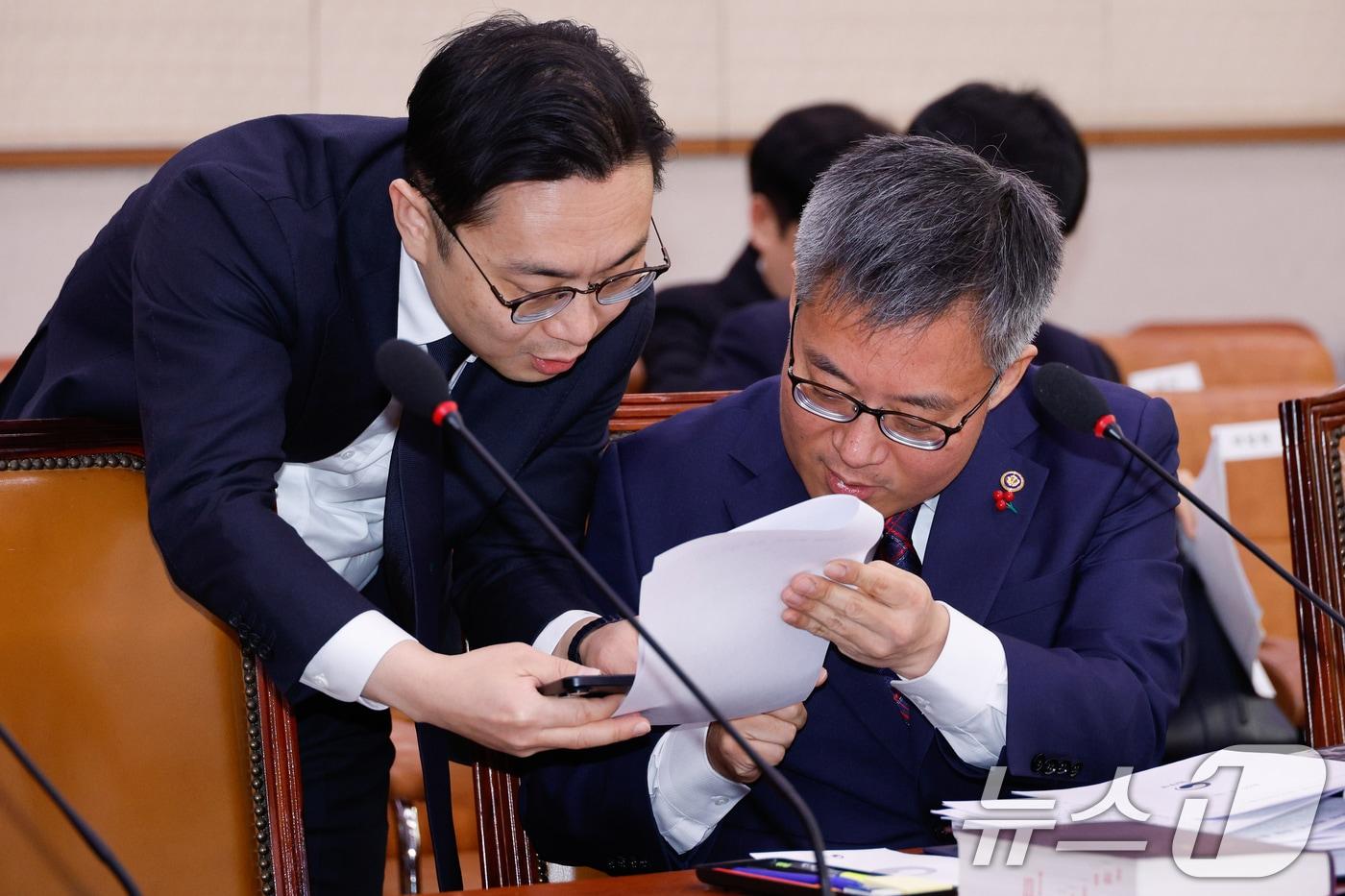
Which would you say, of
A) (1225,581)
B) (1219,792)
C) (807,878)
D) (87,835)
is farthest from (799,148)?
(87,835)

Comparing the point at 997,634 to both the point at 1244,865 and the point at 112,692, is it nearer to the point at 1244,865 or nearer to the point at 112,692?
the point at 1244,865

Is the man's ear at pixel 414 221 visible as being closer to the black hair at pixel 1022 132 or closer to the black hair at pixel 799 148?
the black hair at pixel 1022 132

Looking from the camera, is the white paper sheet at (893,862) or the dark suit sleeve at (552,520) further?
the dark suit sleeve at (552,520)

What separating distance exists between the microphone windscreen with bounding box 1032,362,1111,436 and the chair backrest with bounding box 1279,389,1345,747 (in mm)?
498

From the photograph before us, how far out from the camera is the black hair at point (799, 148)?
314cm

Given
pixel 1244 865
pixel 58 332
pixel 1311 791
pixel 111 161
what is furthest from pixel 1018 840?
pixel 111 161

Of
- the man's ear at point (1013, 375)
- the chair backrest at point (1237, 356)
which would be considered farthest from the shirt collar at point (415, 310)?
the chair backrest at point (1237, 356)

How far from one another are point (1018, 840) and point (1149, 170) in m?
3.85

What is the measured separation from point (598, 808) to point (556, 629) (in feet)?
0.63

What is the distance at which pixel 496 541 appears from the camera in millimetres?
1733

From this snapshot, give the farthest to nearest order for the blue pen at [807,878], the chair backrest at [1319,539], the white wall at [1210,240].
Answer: the white wall at [1210,240], the chair backrest at [1319,539], the blue pen at [807,878]

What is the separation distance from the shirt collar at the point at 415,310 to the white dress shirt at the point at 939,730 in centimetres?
50

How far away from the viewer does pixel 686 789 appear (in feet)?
4.83

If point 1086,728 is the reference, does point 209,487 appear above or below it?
above
